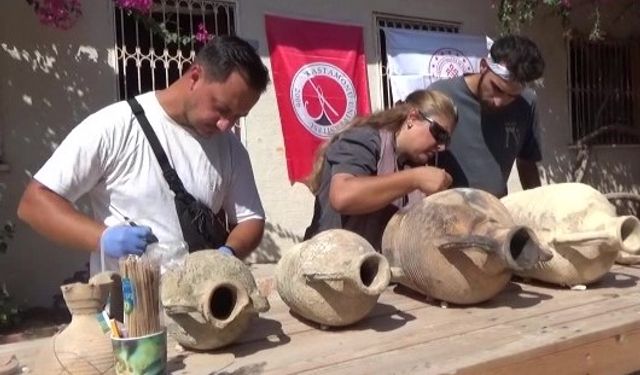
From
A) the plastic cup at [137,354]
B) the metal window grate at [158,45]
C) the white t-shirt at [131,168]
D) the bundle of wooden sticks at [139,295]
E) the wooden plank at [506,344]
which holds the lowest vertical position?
the wooden plank at [506,344]

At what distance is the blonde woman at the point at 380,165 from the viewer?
221 cm

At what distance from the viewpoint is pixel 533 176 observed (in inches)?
131

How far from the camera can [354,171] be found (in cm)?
229

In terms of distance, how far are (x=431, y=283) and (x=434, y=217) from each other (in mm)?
179

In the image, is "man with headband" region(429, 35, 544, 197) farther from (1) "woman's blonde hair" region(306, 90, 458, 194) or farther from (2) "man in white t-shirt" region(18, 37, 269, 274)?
(2) "man in white t-shirt" region(18, 37, 269, 274)

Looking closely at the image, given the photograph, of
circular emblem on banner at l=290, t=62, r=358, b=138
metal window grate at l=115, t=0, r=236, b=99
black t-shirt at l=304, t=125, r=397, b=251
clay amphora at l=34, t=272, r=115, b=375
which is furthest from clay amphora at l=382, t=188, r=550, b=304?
circular emblem on banner at l=290, t=62, r=358, b=138

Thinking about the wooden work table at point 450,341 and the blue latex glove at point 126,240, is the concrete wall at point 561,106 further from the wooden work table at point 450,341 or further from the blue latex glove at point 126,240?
the blue latex glove at point 126,240

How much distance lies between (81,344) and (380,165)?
3.80ft

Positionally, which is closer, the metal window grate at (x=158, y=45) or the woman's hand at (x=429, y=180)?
the woman's hand at (x=429, y=180)

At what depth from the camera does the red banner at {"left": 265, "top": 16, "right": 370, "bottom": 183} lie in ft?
17.9

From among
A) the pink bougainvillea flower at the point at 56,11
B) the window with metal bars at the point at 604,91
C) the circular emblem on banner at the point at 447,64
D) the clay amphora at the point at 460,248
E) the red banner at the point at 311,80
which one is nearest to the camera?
the clay amphora at the point at 460,248

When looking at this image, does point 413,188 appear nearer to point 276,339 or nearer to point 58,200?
point 276,339

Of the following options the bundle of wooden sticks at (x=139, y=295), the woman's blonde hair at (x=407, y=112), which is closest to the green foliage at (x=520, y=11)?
the woman's blonde hair at (x=407, y=112)

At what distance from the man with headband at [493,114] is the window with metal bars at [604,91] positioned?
15.4 ft
